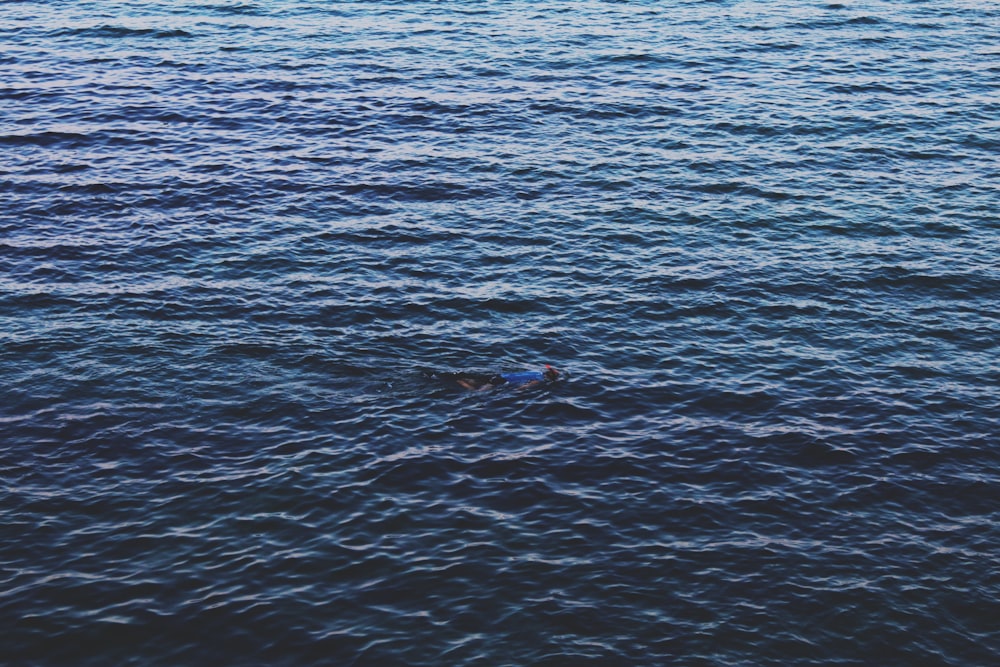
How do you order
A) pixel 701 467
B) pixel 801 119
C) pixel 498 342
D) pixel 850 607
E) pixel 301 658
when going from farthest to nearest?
pixel 801 119 → pixel 498 342 → pixel 701 467 → pixel 850 607 → pixel 301 658

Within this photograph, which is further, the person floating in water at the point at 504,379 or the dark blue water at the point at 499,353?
the person floating in water at the point at 504,379

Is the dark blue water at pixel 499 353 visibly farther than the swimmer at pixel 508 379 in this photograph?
No

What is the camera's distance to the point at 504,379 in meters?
46.0

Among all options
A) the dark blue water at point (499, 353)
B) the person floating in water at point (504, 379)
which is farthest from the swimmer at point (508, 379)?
the dark blue water at point (499, 353)

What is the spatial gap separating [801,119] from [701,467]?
3874 cm

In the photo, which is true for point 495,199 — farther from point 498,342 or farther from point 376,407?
point 376,407

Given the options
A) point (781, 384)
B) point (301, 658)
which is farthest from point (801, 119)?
point (301, 658)

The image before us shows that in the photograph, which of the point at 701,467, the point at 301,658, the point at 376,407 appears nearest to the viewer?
the point at 301,658

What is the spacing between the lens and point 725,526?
125ft

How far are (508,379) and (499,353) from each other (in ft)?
9.18

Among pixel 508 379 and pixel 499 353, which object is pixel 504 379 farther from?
pixel 499 353

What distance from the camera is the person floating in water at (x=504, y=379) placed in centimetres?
4588

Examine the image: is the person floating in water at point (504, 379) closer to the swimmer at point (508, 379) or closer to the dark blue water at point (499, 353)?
the swimmer at point (508, 379)

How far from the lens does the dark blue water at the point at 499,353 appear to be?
113 ft
